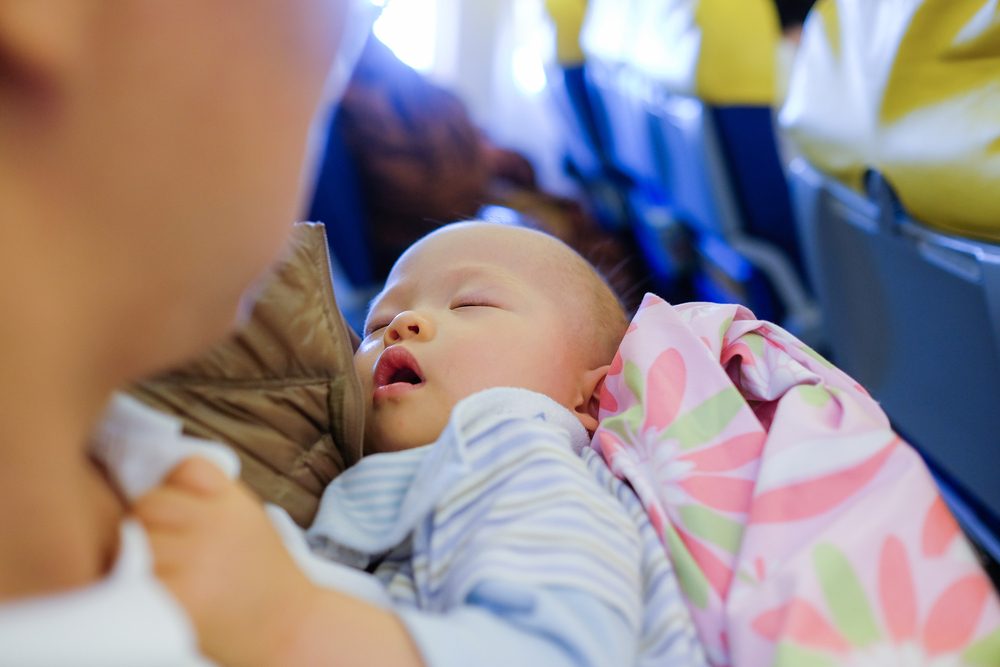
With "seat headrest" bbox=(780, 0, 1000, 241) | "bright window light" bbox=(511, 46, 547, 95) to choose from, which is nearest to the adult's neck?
"seat headrest" bbox=(780, 0, 1000, 241)

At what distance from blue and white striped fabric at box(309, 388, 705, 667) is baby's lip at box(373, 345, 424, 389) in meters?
0.11

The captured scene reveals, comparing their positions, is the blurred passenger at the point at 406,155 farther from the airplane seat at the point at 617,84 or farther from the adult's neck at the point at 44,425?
the adult's neck at the point at 44,425

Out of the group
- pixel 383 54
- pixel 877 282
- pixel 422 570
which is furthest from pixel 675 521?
pixel 383 54

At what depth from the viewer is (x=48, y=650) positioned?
354 mm

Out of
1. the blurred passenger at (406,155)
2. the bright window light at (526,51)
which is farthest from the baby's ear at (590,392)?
the bright window light at (526,51)

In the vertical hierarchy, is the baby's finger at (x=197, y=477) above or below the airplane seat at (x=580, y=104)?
above

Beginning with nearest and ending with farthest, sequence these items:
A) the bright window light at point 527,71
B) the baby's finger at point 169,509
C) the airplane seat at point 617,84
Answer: the baby's finger at point 169,509 < the airplane seat at point 617,84 < the bright window light at point 527,71

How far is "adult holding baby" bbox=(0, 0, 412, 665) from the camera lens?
0.36 meters

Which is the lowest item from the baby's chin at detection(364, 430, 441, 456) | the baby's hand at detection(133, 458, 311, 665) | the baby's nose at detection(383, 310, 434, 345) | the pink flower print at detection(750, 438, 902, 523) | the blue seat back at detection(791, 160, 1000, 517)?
the blue seat back at detection(791, 160, 1000, 517)

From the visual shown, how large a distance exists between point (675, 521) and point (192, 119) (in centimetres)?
47

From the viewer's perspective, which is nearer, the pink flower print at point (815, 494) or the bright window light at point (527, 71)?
the pink flower print at point (815, 494)

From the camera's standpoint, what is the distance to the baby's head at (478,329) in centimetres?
84

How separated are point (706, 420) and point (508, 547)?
23cm

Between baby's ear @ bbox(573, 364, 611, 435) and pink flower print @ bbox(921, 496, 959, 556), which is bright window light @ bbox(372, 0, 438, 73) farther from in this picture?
pink flower print @ bbox(921, 496, 959, 556)
